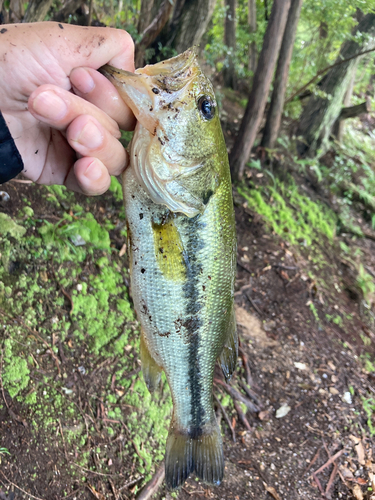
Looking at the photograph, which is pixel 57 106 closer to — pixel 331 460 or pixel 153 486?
pixel 153 486

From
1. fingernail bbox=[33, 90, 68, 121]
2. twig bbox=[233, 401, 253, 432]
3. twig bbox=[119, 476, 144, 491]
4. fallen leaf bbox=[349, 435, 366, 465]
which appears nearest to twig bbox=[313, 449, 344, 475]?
fallen leaf bbox=[349, 435, 366, 465]

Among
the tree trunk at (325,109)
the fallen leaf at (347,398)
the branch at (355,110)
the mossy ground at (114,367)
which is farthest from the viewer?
the branch at (355,110)

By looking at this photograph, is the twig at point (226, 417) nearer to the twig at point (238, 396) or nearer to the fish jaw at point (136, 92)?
the twig at point (238, 396)

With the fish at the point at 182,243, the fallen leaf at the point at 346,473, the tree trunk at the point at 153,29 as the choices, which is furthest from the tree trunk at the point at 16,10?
the fallen leaf at the point at 346,473

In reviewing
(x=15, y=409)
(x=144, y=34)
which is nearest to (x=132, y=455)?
(x=15, y=409)

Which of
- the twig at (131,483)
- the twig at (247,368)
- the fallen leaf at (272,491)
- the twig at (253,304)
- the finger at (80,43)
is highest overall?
the finger at (80,43)

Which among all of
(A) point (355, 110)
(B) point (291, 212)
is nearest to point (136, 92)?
(B) point (291, 212)

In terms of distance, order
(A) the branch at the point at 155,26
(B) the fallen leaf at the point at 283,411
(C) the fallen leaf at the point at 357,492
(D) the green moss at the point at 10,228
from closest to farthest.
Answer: (D) the green moss at the point at 10,228
(C) the fallen leaf at the point at 357,492
(B) the fallen leaf at the point at 283,411
(A) the branch at the point at 155,26

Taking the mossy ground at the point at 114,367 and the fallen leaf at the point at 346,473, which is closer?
the mossy ground at the point at 114,367

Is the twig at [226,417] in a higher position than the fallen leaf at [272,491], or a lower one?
higher
